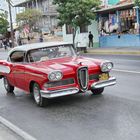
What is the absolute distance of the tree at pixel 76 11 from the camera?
3416 cm

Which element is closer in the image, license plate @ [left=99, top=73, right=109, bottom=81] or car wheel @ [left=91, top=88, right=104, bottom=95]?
license plate @ [left=99, top=73, right=109, bottom=81]

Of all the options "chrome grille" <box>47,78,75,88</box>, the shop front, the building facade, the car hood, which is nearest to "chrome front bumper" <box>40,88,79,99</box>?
"chrome grille" <box>47,78,75,88</box>

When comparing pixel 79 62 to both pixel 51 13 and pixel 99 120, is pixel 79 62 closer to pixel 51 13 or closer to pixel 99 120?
pixel 99 120

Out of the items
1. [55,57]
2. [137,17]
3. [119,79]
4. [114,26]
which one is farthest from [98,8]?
[55,57]

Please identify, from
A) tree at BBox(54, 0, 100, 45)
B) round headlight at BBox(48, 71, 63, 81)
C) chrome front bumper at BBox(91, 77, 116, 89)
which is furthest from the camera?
tree at BBox(54, 0, 100, 45)

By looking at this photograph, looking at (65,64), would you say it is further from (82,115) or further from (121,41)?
(121,41)

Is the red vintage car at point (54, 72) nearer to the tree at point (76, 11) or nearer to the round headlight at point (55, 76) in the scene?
the round headlight at point (55, 76)

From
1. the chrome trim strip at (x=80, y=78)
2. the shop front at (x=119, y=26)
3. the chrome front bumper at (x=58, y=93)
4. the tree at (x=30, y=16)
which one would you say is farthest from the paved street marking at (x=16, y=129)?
the tree at (x=30, y=16)

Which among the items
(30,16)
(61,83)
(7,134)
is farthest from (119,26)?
(7,134)

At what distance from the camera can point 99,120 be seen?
8047mm

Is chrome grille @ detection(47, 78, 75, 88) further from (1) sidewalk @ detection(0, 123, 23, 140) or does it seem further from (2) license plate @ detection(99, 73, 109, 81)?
(1) sidewalk @ detection(0, 123, 23, 140)

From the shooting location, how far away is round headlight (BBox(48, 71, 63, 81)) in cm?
931

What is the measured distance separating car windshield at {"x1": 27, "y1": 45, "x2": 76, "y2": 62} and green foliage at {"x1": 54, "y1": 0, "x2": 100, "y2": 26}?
23305mm

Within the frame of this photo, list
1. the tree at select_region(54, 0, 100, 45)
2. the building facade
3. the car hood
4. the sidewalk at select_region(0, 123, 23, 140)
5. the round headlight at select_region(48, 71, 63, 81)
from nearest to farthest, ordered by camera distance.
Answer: the sidewalk at select_region(0, 123, 23, 140) → the round headlight at select_region(48, 71, 63, 81) → the car hood → the tree at select_region(54, 0, 100, 45) → the building facade
